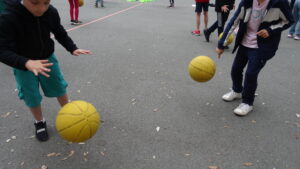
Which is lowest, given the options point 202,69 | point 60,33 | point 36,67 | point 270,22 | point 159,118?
point 159,118

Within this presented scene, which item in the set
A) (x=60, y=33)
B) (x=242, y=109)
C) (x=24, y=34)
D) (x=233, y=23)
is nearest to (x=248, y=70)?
(x=242, y=109)

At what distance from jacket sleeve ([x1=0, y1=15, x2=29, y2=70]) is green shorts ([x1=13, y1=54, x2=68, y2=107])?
1.48ft

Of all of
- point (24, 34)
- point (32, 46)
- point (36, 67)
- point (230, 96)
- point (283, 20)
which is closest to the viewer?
point (36, 67)

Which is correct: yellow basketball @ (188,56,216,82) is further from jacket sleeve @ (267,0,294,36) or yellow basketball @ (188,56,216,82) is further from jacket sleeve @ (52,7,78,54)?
jacket sleeve @ (52,7,78,54)

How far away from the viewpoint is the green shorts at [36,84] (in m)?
2.78

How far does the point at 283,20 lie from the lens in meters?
3.13

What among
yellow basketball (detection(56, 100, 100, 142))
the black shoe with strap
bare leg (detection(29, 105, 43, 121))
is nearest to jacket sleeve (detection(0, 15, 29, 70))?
yellow basketball (detection(56, 100, 100, 142))

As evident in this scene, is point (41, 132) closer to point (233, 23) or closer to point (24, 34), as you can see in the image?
point (24, 34)

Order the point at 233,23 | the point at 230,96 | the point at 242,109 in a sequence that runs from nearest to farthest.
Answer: the point at 233,23, the point at 242,109, the point at 230,96

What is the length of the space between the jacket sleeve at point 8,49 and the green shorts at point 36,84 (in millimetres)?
450

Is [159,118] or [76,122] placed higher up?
[76,122]

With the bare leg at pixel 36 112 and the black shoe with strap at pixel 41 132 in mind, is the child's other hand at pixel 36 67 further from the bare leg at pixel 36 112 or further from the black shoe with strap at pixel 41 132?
the black shoe with strap at pixel 41 132

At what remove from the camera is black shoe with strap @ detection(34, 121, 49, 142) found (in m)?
3.16

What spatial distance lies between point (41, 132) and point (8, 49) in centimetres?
128
